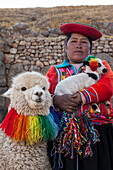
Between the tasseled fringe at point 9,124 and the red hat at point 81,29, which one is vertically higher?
the red hat at point 81,29

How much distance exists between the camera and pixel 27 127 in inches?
44.9

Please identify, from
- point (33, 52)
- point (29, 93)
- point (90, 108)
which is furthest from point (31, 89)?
point (33, 52)

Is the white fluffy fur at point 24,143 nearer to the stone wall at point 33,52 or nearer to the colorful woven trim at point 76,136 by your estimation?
the colorful woven trim at point 76,136

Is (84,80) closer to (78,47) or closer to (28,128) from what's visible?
(78,47)

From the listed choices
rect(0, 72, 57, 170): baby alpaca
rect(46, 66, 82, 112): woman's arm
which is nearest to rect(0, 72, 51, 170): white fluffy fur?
rect(0, 72, 57, 170): baby alpaca

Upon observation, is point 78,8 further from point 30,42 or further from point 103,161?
point 103,161

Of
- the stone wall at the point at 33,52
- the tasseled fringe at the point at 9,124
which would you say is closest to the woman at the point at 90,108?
the tasseled fringe at the point at 9,124

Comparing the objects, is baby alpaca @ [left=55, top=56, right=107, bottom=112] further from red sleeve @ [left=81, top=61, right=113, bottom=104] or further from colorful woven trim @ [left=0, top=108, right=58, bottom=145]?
colorful woven trim @ [left=0, top=108, right=58, bottom=145]

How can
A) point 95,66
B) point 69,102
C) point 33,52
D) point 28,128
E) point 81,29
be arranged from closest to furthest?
1. point 28,128
2. point 69,102
3. point 95,66
4. point 81,29
5. point 33,52

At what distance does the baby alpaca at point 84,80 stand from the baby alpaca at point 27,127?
7.0 inches

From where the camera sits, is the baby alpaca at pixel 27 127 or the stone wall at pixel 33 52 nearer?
the baby alpaca at pixel 27 127

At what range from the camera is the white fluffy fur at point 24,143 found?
1.14m

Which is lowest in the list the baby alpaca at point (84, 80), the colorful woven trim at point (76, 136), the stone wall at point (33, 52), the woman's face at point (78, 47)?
the colorful woven trim at point (76, 136)

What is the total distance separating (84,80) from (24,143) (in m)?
0.64
